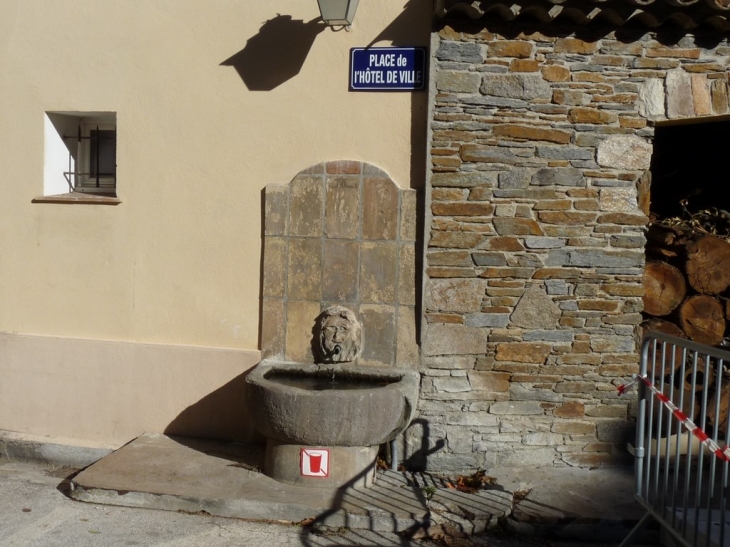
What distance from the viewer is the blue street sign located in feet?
15.4

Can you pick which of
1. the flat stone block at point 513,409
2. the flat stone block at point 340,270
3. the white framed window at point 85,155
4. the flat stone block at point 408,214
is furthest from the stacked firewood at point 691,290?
the white framed window at point 85,155

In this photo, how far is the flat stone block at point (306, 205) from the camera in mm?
4836

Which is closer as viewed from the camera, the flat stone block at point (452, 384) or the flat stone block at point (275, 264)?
the flat stone block at point (452, 384)

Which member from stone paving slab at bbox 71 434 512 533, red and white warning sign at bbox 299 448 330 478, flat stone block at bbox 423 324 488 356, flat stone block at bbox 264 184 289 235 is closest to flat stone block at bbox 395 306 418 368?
flat stone block at bbox 423 324 488 356

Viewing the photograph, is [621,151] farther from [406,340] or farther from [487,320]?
[406,340]

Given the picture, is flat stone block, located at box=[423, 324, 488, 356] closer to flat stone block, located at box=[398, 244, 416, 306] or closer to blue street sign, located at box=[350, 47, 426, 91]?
flat stone block, located at box=[398, 244, 416, 306]

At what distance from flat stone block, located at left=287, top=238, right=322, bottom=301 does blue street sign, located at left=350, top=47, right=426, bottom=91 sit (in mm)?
1038

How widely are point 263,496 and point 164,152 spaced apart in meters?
2.35

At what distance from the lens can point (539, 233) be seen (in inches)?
183

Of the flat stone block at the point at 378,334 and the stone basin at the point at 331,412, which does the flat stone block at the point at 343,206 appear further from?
the stone basin at the point at 331,412

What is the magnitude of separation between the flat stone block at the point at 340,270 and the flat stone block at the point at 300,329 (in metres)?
0.14

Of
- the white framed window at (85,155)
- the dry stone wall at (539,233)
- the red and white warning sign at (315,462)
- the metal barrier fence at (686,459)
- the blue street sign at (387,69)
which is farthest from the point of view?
the white framed window at (85,155)

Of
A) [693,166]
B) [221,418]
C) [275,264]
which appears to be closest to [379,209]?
[275,264]

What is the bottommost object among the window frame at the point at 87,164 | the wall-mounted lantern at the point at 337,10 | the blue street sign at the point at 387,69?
the window frame at the point at 87,164
